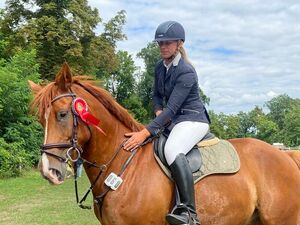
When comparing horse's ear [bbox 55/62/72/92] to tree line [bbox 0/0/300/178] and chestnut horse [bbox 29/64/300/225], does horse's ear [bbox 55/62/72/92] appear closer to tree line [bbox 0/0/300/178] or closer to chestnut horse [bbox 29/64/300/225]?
chestnut horse [bbox 29/64/300/225]

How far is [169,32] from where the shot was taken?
15.0ft

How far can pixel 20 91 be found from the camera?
73.3 ft

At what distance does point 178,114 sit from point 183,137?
1.16 feet

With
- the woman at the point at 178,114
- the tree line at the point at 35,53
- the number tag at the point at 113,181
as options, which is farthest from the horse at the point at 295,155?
the tree line at the point at 35,53

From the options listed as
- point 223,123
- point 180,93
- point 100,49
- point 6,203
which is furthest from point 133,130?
point 223,123

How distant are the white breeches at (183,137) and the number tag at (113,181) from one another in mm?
551

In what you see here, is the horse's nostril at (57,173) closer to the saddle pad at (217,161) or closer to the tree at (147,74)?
the saddle pad at (217,161)

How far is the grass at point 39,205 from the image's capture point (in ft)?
34.8

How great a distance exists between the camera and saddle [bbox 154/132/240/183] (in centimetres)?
461

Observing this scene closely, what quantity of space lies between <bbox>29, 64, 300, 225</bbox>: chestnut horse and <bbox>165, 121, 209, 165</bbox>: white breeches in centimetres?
24

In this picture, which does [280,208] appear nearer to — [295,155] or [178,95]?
[295,155]

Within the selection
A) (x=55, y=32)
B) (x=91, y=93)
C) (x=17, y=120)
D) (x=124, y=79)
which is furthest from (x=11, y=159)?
(x=124, y=79)

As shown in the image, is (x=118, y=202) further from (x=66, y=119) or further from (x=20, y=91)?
(x=20, y=91)

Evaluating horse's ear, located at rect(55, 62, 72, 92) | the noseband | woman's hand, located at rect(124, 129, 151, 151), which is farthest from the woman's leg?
horse's ear, located at rect(55, 62, 72, 92)
